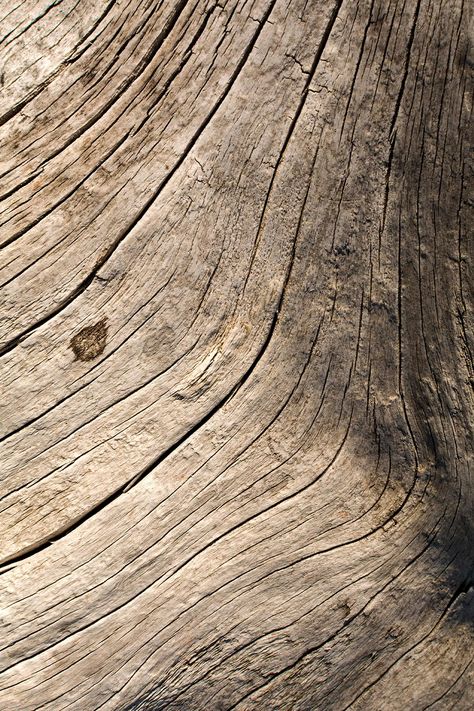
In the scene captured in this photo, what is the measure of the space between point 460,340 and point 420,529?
64 cm

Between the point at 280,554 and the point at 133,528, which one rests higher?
the point at 133,528

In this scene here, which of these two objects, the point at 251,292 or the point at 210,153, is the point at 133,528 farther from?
the point at 210,153

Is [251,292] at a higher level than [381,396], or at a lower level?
higher

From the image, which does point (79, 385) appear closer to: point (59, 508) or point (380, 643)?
point (59, 508)

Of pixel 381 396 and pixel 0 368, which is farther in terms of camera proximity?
pixel 381 396

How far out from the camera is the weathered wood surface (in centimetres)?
195

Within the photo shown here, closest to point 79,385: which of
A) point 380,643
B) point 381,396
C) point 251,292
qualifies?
point 251,292

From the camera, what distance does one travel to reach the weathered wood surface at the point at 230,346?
76.8 inches

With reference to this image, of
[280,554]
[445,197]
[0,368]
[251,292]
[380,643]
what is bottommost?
[380,643]

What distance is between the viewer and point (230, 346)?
6.72 ft

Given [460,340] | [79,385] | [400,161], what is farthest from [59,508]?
[400,161]

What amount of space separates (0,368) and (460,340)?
145 cm

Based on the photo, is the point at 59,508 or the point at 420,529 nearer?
the point at 59,508

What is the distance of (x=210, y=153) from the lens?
2.00 meters
